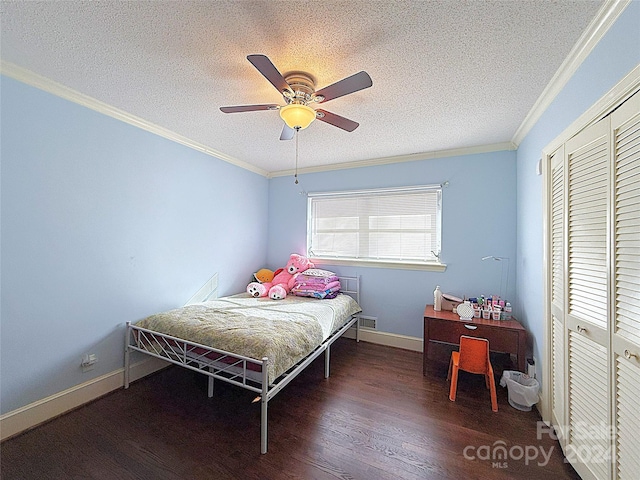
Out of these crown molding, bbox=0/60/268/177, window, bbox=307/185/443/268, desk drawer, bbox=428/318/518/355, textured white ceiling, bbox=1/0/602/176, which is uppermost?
textured white ceiling, bbox=1/0/602/176

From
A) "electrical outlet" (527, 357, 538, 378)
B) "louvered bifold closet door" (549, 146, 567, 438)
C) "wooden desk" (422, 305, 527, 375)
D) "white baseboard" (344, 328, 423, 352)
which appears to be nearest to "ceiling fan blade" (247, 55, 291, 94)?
"louvered bifold closet door" (549, 146, 567, 438)

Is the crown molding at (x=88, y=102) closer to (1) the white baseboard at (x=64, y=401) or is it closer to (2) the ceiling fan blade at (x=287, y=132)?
(2) the ceiling fan blade at (x=287, y=132)

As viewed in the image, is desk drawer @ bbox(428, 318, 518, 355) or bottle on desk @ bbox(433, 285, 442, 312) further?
bottle on desk @ bbox(433, 285, 442, 312)

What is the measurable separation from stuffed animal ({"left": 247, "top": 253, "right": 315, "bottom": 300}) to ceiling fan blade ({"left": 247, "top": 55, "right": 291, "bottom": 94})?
2368 mm

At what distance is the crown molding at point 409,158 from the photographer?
9.73 feet

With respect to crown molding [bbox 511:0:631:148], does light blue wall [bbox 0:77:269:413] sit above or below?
below

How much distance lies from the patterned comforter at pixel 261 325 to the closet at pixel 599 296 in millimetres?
1742

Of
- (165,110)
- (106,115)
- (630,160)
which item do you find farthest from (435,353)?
(106,115)

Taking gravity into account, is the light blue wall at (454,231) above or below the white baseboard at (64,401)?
above

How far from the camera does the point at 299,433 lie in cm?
185

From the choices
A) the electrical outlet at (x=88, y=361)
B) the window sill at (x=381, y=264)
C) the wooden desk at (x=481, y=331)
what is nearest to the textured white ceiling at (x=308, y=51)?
the window sill at (x=381, y=264)

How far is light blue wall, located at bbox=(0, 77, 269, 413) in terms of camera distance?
1.80 meters

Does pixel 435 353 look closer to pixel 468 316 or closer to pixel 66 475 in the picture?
pixel 468 316

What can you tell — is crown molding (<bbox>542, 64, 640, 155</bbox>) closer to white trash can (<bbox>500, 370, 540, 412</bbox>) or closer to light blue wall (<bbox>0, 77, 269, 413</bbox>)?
white trash can (<bbox>500, 370, 540, 412</bbox>)
